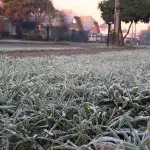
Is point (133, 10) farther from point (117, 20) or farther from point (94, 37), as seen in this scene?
point (94, 37)

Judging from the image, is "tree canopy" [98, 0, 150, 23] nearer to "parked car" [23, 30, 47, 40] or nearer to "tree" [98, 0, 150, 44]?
"tree" [98, 0, 150, 44]

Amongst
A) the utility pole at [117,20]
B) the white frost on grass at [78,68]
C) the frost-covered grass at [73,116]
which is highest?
the utility pole at [117,20]

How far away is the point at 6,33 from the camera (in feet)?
122

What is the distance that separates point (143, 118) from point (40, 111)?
0.68 m

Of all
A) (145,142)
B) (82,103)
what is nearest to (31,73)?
(82,103)

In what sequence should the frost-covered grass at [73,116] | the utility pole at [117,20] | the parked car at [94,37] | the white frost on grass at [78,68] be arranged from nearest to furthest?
the frost-covered grass at [73,116] → the white frost on grass at [78,68] → the utility pole at [117,20] → the parked car at [94,37]

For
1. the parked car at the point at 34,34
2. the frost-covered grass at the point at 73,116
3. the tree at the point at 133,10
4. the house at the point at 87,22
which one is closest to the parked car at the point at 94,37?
the house at the point at 87,22

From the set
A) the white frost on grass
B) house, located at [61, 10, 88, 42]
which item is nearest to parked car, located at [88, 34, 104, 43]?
house, located at [61, 10, 88, 42]

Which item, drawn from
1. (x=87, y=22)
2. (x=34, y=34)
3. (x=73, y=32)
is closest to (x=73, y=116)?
(x=34, y=34)

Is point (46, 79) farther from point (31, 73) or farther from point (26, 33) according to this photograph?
point (26, 33)

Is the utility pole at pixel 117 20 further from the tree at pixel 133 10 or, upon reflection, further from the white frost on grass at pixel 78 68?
the white frost on grass at pixel 78 68

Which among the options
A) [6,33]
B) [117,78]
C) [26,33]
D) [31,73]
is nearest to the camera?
[117,78]

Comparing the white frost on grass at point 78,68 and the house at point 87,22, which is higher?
the house at point 87,22

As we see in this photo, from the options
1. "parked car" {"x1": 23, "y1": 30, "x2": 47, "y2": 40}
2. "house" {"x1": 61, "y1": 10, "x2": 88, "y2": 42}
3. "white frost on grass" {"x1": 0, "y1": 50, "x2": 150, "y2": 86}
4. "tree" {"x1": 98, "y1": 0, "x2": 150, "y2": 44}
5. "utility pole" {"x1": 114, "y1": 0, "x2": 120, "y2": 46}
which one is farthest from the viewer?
"house" {"x1": 61, "y1": 10, "x2": 88, "y2": 42}
